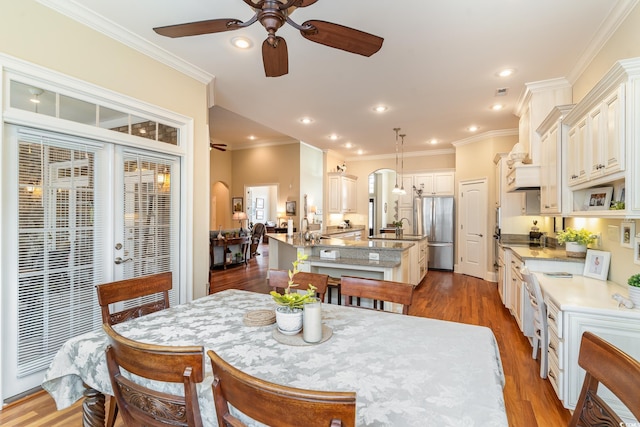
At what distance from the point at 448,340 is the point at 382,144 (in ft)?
20.3

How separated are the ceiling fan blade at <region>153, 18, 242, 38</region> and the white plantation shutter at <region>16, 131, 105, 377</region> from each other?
1.29m

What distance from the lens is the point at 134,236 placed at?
113 inches

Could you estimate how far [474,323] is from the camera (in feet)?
12.1

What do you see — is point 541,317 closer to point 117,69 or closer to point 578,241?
point 578,241

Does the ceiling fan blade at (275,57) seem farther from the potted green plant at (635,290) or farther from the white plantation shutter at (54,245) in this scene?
the potted green plant at (635,290)

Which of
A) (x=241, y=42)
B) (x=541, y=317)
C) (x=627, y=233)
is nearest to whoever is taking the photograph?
(x=627, y=233)

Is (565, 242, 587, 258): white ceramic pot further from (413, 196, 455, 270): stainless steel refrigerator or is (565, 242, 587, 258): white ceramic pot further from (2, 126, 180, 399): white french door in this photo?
(2, 126, 180, 399): white french door

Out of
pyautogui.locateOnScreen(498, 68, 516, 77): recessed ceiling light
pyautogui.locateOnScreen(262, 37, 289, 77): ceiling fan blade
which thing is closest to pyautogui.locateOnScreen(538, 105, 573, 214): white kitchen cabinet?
pyautogui.locateOnScreen(498, 68, 516, 77): recessed ceiling light

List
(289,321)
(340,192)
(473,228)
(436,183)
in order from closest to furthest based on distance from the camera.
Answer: (289,321) → (473,228) → (436,183) → (340,192)

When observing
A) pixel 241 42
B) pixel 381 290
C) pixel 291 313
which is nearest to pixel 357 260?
pixel 381 290

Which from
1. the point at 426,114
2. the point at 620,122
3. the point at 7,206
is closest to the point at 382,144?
the point at 426,114

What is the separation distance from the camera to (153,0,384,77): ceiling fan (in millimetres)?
1615

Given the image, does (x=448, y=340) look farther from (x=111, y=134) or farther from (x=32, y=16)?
(x=32, y=16)

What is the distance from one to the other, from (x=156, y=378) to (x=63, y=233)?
6.83 ft
